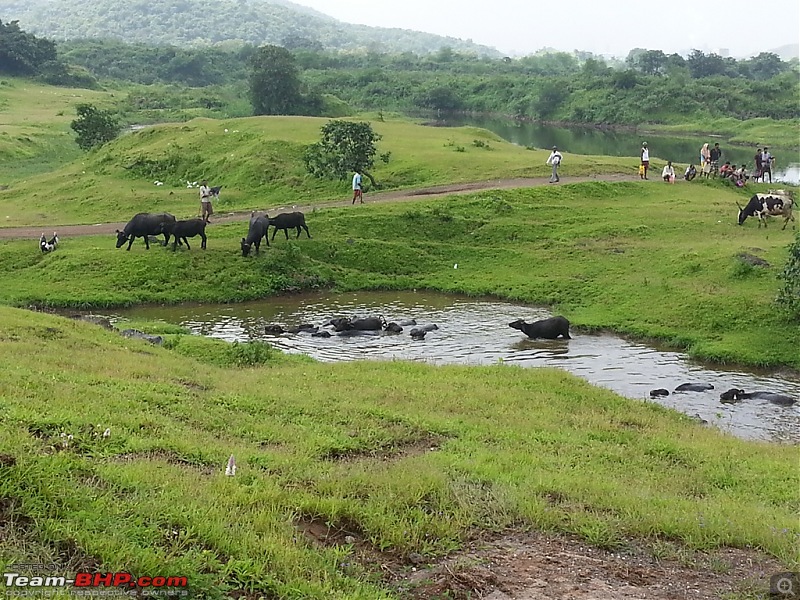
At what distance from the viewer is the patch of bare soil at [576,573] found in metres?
5.84

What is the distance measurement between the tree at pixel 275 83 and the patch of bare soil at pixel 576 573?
56.5 meters

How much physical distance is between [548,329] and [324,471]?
12.5 m

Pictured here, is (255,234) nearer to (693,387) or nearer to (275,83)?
(693,387)

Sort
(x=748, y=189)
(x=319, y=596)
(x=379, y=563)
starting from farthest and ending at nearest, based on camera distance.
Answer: (x=748, y=189) < (x=379, y=563) < (x=319, y=596)

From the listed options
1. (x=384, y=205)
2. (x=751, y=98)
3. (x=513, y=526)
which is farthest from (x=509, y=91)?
(x=513, y=526)

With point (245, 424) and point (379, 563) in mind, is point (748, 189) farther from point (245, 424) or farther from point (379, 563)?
point (379, 563)

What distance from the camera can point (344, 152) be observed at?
33125 mm

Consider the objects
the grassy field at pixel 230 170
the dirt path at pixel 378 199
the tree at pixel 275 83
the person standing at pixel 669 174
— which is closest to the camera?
the dirt path at pixel 378 199

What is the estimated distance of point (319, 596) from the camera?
5.28 metres

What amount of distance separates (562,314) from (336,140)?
15240 mm

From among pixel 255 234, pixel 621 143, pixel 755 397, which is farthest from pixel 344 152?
pixel 621 143

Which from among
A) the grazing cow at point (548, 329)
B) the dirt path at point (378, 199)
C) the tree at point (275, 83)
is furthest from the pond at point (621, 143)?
the grazing cow at point (548, 329)

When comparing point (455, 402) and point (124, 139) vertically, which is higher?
point (124, 139)

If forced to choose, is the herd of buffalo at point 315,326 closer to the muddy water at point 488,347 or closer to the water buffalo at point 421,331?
the water buffalo at point 421,331
